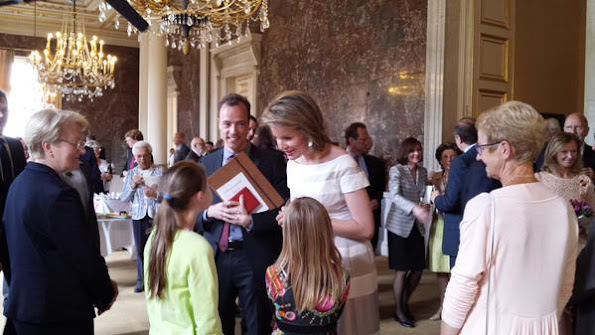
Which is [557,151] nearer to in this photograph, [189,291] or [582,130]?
[582,130]

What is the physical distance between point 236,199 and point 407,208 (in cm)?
259

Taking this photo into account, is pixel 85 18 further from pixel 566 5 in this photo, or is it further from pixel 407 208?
pixel 407 208

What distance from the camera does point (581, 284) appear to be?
1854mm

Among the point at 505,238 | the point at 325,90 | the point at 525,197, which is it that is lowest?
the point at 505,238

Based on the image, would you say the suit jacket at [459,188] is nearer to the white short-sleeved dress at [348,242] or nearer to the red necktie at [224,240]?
the white short-sleeved dress at [348,242]

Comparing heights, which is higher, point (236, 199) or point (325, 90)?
point (325, 90)

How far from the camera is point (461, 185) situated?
4.18 m

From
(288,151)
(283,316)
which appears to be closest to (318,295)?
(283,316)

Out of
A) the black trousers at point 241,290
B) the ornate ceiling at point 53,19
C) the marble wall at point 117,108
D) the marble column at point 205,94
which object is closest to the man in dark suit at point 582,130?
the black trousers at point 241,290

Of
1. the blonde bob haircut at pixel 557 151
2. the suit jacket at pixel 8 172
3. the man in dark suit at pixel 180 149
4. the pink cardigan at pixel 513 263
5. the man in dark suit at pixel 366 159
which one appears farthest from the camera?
the man in dark suit at pixel 180 149

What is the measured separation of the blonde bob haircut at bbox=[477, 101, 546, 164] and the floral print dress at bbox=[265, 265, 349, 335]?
836 millimetres

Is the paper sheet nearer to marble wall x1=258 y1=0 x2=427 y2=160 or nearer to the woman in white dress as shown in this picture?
the woman in white dress

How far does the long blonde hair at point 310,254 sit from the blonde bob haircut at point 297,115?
316mm

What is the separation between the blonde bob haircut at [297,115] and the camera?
7.72ft
